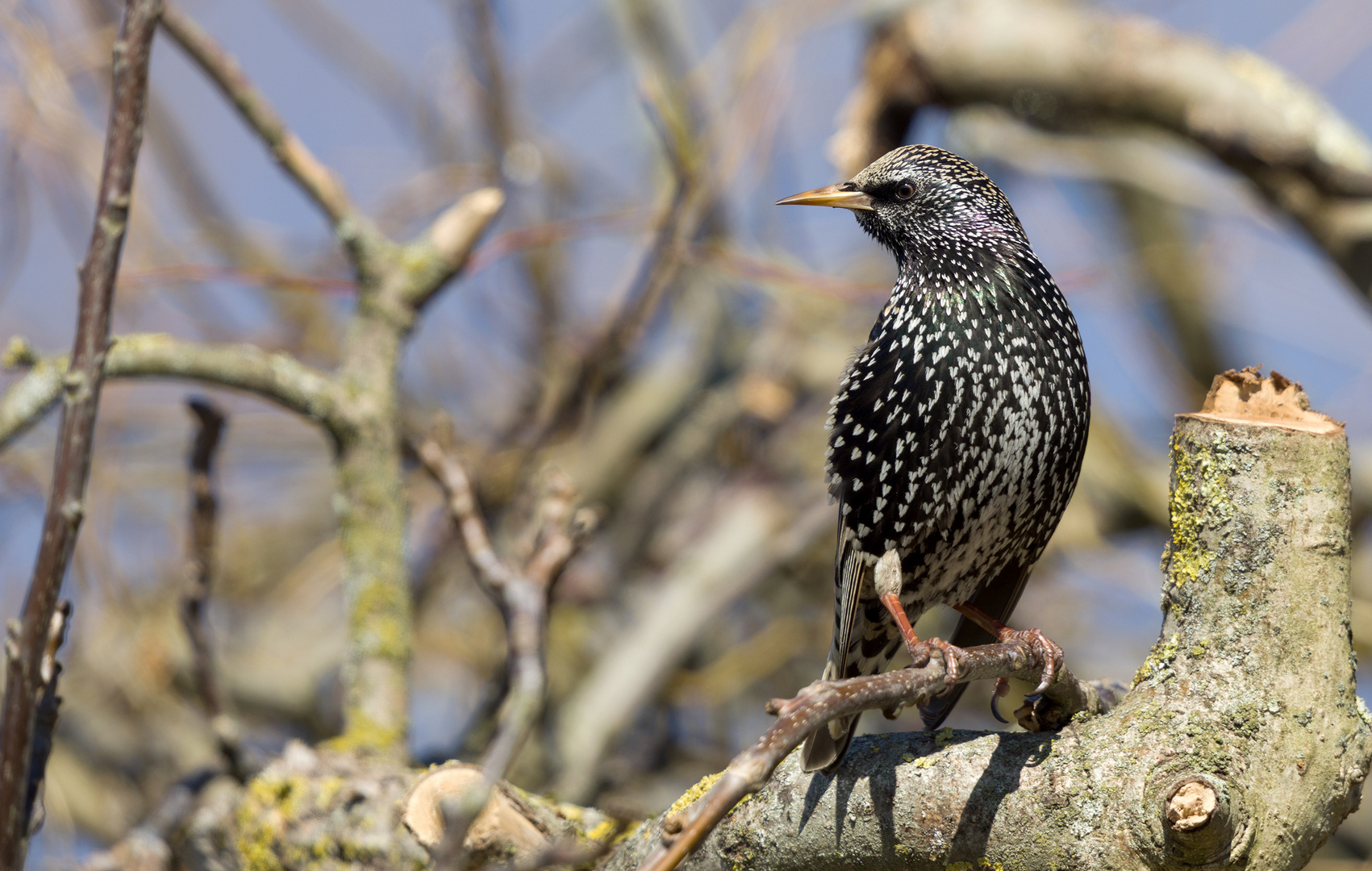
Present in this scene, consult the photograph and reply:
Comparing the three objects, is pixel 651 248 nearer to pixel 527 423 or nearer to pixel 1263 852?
pixel 527 423

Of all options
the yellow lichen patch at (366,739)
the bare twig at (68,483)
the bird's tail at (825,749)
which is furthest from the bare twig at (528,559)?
the bare twig at (68,483)

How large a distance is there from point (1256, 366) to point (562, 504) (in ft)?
5.29

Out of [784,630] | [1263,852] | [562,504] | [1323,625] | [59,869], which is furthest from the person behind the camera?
[784,630]

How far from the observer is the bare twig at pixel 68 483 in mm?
1668

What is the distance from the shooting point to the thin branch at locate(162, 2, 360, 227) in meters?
3.00

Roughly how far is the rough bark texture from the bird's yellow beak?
103 centimetres

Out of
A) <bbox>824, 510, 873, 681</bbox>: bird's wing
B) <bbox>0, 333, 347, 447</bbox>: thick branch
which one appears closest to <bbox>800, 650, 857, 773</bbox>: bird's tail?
<bbox>824, 510, 873, 681</bbox>: bird's wing

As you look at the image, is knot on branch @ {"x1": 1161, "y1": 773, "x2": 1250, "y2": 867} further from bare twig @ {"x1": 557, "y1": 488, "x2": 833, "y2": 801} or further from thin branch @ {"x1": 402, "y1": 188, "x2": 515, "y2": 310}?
bare twig @ {"x1": 557, "y1": 488, "x2": 833, "y2": 801}

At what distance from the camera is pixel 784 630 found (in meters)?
5.75

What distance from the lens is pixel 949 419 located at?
242cm

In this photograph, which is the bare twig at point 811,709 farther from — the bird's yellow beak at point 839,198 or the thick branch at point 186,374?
the thick branch at point 186,374

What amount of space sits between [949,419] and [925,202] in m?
0.64

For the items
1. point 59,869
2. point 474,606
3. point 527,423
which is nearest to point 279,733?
point 474,606

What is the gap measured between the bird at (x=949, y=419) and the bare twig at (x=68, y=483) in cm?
128
